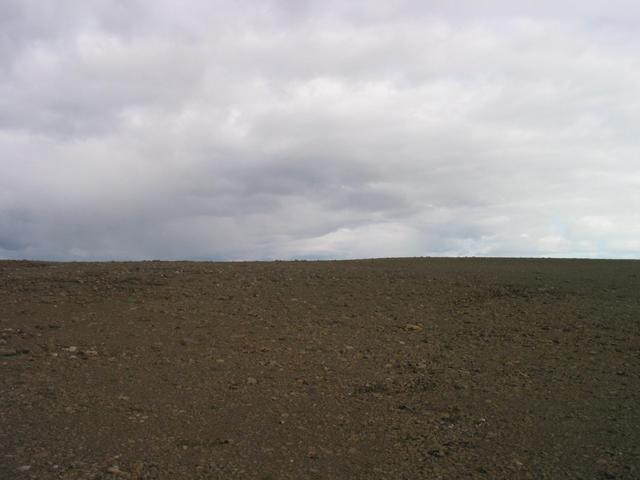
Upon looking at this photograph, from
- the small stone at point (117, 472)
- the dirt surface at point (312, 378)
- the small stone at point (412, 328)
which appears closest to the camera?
the small stone at point (117, 472)

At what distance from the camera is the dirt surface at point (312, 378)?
5555 mm

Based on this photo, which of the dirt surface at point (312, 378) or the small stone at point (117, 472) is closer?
the small stone at point (117, 472)

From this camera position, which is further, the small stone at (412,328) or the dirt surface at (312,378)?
the small stone at (412,328)

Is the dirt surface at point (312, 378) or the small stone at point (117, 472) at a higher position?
the dirt surface at point (312, 378)

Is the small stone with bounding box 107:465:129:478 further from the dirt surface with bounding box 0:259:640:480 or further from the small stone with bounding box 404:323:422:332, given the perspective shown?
the small stone with bounding box 404:323:422:332

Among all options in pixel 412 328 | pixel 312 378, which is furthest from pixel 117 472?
pixel 412 328

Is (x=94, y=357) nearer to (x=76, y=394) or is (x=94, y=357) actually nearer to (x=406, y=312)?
(x=76, y=394)

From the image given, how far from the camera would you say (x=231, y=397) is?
7223 mm

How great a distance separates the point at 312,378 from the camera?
26.2ft

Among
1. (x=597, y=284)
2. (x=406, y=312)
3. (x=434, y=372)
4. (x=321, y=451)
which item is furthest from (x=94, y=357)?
(x=597, y=284)

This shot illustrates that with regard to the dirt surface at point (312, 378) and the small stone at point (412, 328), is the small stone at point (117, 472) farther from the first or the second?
the small stone at point (412, 328)

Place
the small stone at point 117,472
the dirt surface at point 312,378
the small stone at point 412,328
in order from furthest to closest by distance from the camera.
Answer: the small stone at point 412,328, the dirt surface at point 312,378, the small stone at point 117,472

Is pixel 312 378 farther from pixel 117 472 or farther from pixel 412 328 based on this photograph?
pixel 117 472

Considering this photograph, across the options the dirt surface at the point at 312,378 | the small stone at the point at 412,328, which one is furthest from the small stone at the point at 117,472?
the small stone at the point at 412,328
